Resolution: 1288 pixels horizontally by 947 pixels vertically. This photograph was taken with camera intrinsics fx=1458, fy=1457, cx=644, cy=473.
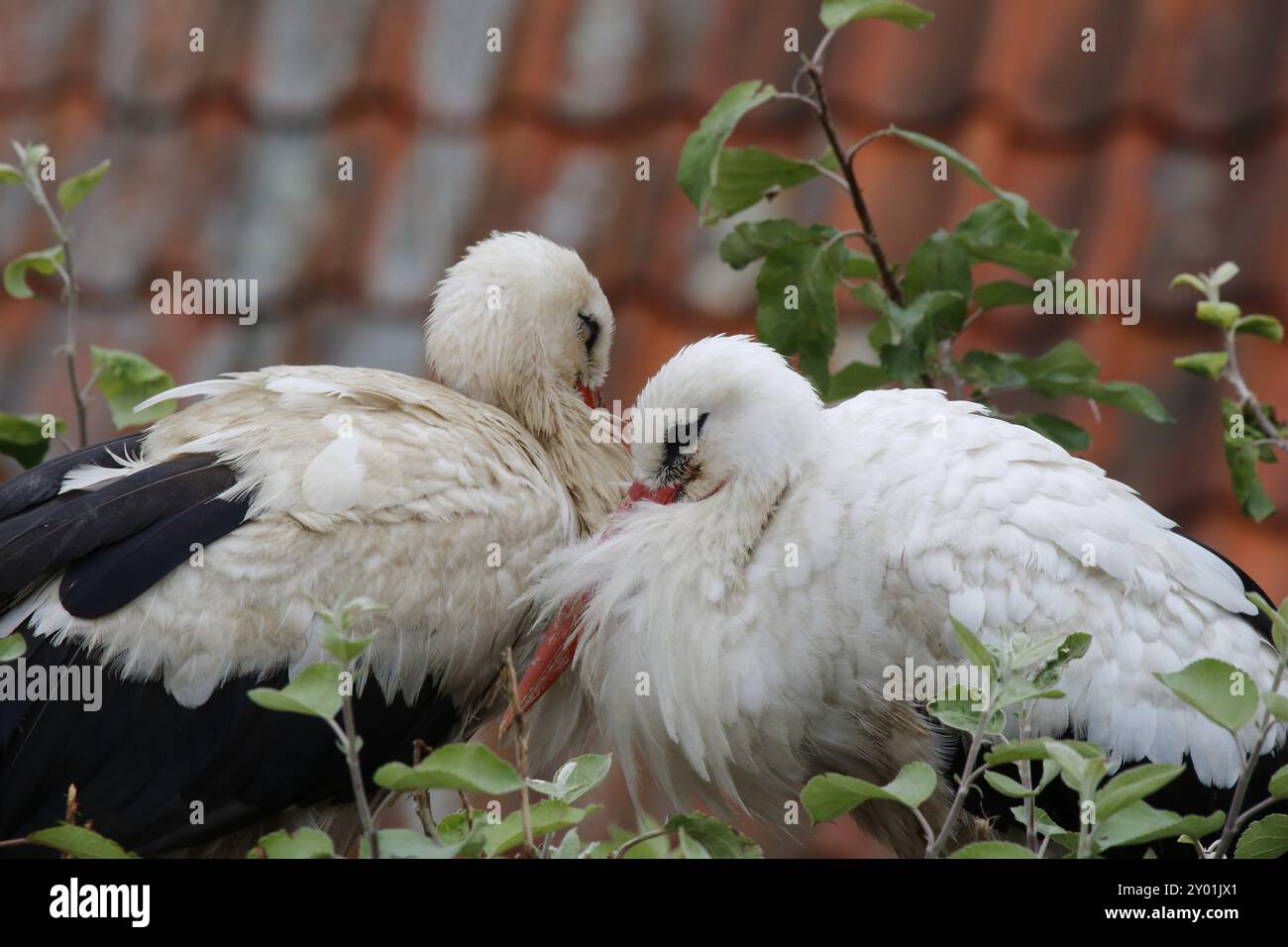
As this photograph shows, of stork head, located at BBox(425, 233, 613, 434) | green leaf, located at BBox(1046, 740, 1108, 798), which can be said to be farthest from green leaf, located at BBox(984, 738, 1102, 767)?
stork head, located at BBox(425, 233, 613, 434)

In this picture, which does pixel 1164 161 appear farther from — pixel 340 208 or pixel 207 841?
pixel 207 841

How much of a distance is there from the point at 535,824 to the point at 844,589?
67cm

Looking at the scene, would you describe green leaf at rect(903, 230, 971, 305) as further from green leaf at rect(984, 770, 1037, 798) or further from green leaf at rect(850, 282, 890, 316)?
green leaf at rect(984, 770, 1037, 798)

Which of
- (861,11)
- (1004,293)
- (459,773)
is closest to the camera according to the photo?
(459,773)

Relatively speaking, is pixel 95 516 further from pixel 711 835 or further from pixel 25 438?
pixel 711 835

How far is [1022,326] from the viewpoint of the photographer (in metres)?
2.57

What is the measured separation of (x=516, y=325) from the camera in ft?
6.79

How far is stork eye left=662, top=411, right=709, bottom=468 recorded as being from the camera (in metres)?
1.85

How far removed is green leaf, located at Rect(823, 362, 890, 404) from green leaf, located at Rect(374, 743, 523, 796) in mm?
1046

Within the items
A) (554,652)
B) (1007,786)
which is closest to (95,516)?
(554,652)

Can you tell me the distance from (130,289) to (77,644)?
4.60ft

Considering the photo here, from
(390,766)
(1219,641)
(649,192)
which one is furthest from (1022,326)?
(390,766)

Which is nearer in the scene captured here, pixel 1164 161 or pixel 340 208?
pixel 1164 161

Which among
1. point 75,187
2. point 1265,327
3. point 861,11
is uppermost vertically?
point 861,11
